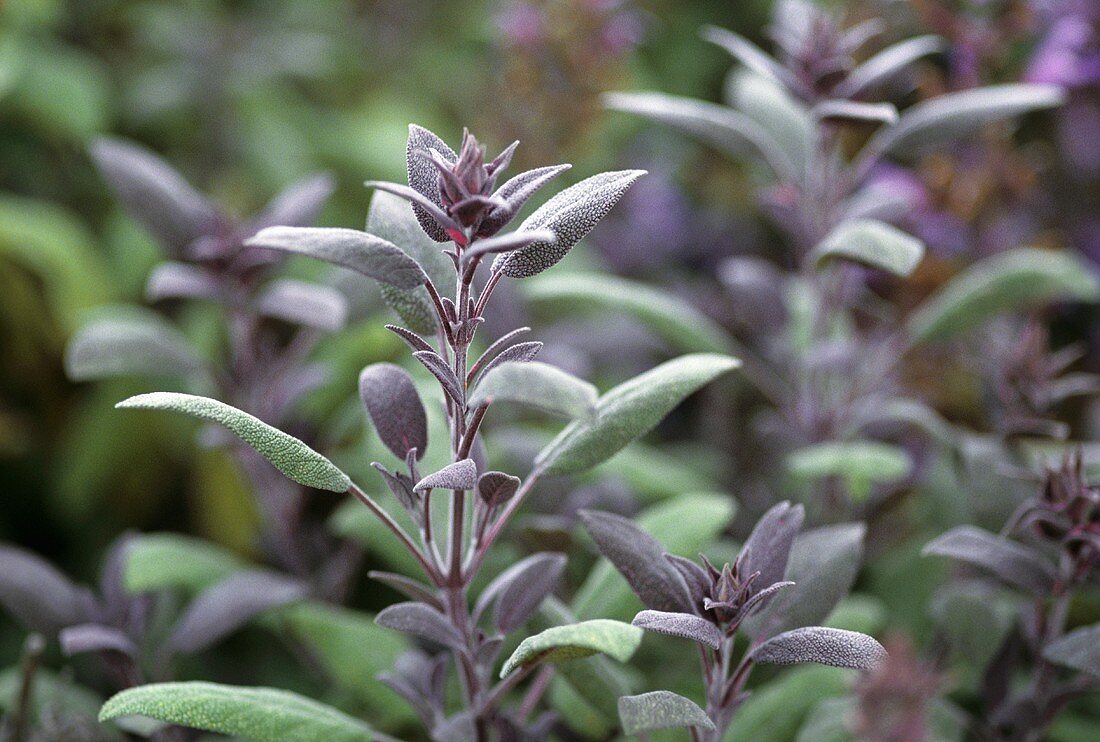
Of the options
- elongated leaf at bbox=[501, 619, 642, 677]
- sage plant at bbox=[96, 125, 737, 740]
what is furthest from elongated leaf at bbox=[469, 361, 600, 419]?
elongated leaf at bbox=[501, 619, 642, 677]

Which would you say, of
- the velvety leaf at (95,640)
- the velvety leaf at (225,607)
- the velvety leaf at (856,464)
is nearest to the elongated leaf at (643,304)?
the velvety leaf at (856,464)

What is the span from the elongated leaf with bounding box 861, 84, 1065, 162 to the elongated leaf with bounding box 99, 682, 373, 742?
70 centimetres

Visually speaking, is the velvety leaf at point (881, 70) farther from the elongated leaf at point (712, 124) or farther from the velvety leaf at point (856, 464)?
the velvety leaf at point (856, 464)

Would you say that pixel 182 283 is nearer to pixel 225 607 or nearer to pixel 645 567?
pixel 225 607

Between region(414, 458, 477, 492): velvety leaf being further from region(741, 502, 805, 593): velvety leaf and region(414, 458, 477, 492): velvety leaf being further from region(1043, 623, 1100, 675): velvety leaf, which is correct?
region(1043, 623, 1100, 675): velvety leaf

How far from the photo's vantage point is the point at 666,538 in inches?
31.0

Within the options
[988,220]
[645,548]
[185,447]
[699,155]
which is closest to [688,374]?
[645,548]

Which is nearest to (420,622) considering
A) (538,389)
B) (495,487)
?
(495,487)

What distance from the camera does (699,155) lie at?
2.19m

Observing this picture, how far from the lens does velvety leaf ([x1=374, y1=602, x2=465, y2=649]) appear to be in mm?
604

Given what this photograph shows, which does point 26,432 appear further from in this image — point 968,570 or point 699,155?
point 699,155

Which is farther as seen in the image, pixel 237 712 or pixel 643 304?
pixel 643 304

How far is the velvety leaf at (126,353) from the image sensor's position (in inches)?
33.7

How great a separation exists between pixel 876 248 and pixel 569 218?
0.32 m
